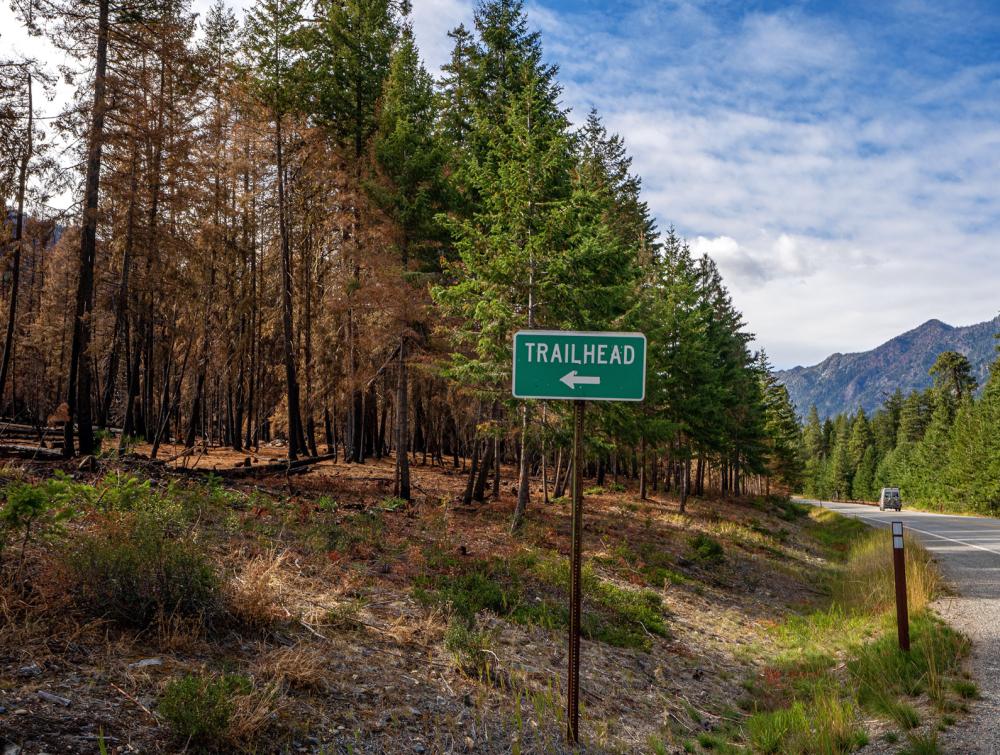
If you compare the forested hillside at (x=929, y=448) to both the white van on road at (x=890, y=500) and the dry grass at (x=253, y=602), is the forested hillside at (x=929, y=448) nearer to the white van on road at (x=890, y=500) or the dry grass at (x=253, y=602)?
the white van on road at (x=890, y=500)

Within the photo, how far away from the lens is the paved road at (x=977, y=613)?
16.7ft

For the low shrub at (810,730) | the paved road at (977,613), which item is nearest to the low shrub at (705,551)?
the paved road at (977,613)

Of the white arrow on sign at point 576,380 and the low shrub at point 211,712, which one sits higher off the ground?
the white arrow on sign at point 576,380

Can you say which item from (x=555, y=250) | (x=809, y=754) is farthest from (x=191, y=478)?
(x=809, y=754)

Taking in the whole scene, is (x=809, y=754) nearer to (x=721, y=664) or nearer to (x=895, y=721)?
(x=895, y=721)

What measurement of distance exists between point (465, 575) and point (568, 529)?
7.82 meters

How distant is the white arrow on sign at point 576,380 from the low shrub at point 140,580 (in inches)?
156

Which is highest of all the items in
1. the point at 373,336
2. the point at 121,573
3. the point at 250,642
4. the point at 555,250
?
the point at 555,250

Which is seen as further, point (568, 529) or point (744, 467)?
point (744, 467)

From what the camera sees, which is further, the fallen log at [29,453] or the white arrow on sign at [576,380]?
the fallen log at [29,453]

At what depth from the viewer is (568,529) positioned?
17031mm

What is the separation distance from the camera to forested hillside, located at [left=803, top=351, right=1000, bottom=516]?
4984 centimetres

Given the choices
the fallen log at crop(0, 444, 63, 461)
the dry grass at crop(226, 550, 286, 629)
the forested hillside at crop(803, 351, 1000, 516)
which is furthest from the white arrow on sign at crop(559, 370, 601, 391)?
the forested hillside at crop(803, 351, 1000, 516)

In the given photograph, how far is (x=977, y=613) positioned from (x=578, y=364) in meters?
9.28
